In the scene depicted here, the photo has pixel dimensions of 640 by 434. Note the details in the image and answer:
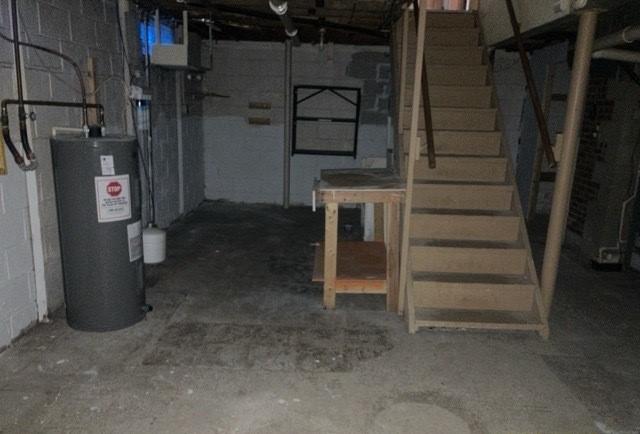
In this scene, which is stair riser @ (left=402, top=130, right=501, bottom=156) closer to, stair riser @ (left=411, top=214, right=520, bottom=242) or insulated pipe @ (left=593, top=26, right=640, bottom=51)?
stair riser @ (left=411, top=214, right=520, bottom=242)

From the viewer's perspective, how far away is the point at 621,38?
3246 mm

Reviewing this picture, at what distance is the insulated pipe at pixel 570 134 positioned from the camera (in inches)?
111

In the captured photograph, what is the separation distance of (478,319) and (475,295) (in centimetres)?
19

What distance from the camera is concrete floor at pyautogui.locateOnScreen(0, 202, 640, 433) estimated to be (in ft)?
7.36

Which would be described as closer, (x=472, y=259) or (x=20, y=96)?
(x=20, y=96)

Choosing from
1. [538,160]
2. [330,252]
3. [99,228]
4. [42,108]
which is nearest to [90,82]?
[42,108]

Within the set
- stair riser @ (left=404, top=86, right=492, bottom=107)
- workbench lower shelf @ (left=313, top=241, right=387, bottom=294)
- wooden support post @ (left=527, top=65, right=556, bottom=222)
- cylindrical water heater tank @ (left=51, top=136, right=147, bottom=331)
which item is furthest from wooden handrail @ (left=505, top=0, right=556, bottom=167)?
cylindrical water heater tank @ (left=51, top=136, right=147, bottom=331)

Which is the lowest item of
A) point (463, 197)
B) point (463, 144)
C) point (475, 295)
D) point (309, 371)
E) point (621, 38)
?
point (309, 371)

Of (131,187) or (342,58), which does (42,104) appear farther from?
(342,58)

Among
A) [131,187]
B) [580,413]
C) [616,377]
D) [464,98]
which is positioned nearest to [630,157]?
[464,98]

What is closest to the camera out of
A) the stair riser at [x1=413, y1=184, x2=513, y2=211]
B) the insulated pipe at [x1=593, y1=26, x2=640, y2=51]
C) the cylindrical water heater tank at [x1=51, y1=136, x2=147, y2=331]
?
the cylindrical water heater tank at [x1=51, y1=136, x2=147, y2=331]

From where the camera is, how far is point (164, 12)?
188 inches

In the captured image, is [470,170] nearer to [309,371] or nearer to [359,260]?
[359,260]

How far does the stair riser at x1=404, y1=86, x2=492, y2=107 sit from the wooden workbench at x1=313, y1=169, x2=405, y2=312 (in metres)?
1.11
